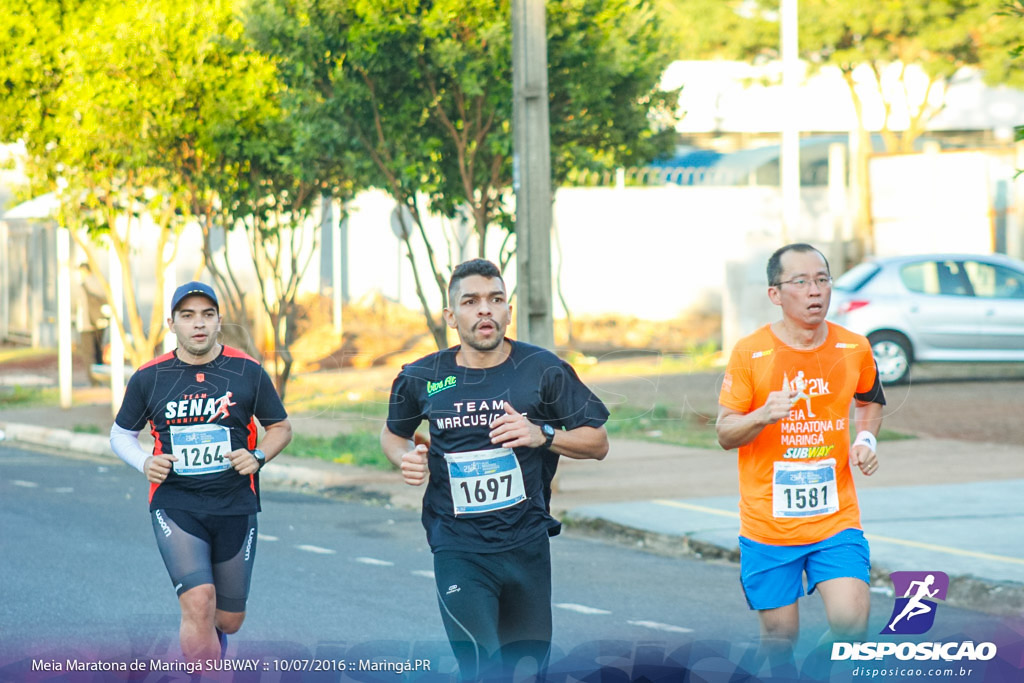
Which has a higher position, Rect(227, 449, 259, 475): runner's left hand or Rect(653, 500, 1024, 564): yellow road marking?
Rect(227, 449, 259, 475): runner's left hand

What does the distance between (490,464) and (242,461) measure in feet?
4.46

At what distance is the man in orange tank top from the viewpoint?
214 inches

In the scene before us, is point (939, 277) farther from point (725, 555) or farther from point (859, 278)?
point (725, 555)

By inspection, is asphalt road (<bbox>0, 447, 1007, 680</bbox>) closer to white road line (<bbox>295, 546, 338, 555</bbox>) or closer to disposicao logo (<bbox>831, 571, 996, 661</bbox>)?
white road line (<bbox>295, 546, 338, 555</bbox>)

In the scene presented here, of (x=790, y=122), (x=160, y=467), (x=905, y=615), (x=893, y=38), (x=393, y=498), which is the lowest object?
(x=393, y=498)

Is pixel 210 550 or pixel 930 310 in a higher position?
pixel 930 310

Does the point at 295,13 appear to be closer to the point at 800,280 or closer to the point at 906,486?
the point at 906,486

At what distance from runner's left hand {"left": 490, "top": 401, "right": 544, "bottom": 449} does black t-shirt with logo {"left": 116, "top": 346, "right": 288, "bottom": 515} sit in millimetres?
1499

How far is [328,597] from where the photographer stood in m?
8.52

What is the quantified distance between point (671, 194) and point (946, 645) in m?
25.9

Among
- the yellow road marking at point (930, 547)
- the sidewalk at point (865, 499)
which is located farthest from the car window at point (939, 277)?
the yellow road marking at point (930, 547)

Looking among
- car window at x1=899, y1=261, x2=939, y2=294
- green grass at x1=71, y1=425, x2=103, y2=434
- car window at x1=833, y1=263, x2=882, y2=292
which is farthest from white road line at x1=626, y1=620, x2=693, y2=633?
car window at x1=899, y1=261, x2=939, y2=294

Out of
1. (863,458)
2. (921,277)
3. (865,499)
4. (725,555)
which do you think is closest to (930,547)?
(725,555)

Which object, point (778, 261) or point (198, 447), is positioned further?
point (198, 447)
